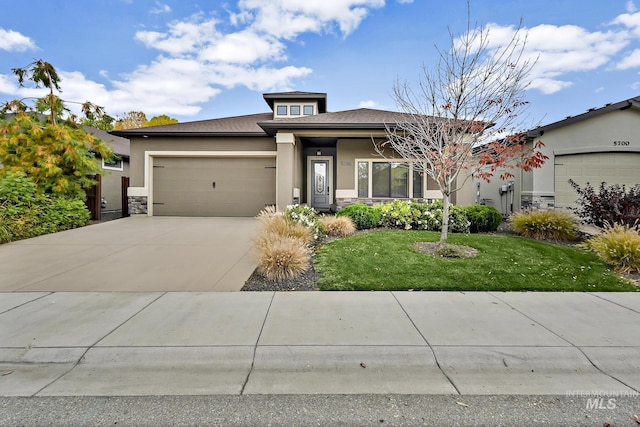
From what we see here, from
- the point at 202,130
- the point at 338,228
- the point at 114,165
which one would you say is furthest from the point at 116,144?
the point at 338,228

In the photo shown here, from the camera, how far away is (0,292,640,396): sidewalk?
264 cm

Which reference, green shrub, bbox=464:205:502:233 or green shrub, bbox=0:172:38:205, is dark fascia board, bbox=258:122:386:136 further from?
green shrub, bbox=0:172:38:205

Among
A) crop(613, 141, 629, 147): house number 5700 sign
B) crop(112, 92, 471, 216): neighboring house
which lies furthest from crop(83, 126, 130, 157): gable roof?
crop(613, 141, 629, 147): house number 5700 sign

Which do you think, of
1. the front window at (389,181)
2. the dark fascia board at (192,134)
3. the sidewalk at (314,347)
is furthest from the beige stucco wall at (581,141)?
the dark fascia board at (192,134)

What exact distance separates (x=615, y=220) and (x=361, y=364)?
822 centimetres

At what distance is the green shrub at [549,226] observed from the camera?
8.00 metres

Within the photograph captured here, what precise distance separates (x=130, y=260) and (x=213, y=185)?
24.9 ft

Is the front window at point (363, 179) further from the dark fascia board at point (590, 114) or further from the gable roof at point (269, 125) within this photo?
the dark fascia board at point (590, 114)

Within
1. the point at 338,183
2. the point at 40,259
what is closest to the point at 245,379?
the point at 40,259

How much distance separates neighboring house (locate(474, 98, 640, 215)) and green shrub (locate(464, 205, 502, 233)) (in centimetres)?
337

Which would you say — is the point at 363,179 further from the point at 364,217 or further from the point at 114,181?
the point at 114,181

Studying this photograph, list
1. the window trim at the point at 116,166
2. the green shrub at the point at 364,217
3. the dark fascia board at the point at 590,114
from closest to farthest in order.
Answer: the green shrub at the point at 364,217 → the dark fascia board at the point at 590,114 → the window trim at the point at 116,166

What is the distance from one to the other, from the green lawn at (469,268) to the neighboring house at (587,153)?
5.23 metres

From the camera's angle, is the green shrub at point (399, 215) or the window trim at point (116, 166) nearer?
the green shrub at point (399, 215)
